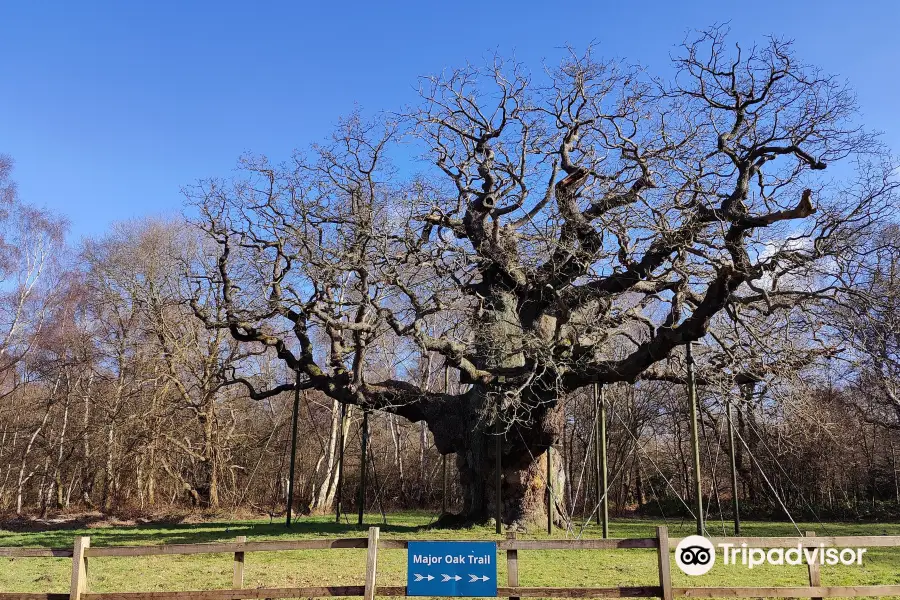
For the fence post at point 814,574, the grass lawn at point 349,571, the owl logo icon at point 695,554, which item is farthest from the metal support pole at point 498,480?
the fence post at point 814,574

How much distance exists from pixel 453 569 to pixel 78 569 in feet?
11.2

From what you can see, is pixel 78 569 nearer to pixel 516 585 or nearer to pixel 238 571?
pixel 238 571

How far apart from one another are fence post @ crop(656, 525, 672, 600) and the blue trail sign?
4.72 ft

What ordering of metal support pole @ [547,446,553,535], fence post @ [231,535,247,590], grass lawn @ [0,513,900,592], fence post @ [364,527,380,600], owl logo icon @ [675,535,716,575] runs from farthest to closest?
metal support pole @ [547,446,553,535] → grass lawn @ [0,513,900,592] → owl logo icon @ [675,535,716,575] → fence post @ [231,535,247,590] → fence post @ [364,527,380,600]

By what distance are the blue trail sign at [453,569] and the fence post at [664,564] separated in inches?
56.6

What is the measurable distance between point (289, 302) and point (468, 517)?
5.63 metres

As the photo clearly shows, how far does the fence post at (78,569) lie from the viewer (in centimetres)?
614

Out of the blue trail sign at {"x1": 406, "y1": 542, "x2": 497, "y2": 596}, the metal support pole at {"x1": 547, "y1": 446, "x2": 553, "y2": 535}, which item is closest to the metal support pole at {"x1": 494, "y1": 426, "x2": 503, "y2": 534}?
the metal support pole at {"x1": 547, "y1": 446, "x2": 553, "y2": 535}

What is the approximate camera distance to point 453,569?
581 cm

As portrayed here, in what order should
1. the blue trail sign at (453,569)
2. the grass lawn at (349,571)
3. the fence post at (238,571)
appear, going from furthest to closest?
the grass lawn at (349,571), the fence post at (238,571), the blue trail sign at (453,569)

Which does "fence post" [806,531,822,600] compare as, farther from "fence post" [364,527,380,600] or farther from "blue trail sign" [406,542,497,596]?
"fence post" [364,527,380,600]

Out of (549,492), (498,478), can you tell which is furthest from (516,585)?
(549,492)

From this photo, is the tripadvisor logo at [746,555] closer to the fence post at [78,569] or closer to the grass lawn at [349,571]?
the grass lawn at [349,571]

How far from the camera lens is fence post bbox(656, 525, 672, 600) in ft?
19.1
